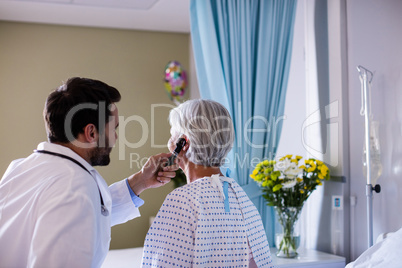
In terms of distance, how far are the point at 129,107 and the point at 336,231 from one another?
2571mm

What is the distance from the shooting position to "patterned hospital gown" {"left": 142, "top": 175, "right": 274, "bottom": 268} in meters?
1.58

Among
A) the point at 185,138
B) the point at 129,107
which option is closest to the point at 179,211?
the point at 185,138

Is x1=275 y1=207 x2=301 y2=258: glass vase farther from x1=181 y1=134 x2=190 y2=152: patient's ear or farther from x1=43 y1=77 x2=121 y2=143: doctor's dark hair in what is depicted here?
x1=43 y1=77 x2=121 y2=143: doctor's dark hair

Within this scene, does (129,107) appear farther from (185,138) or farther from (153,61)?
(185,138)

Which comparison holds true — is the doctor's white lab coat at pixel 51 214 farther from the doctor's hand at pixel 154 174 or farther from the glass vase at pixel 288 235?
the glass vase at pixel 288 235

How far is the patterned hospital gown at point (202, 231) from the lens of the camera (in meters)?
1.58

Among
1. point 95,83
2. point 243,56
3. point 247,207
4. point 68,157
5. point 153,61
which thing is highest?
point 153,61

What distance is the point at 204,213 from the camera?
161 centimetres

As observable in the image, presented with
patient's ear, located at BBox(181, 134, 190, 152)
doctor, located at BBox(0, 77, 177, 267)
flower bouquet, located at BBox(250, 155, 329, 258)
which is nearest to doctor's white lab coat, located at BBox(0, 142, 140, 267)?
doctor, located at BBox(0, 77, 177, 267)

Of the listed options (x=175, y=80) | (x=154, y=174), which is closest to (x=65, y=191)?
(x=154, y=174)

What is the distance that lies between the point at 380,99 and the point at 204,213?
4.54 feet

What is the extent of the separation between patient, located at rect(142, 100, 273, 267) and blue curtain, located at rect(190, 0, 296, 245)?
1048mm

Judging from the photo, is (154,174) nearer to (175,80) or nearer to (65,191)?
(65,191)

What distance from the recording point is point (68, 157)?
1383 mm
